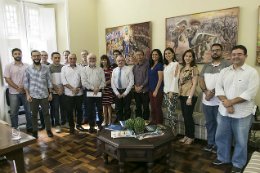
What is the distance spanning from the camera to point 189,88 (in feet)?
10.5

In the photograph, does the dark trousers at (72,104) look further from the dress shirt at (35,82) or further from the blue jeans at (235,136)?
the blue jeans at (235,136)

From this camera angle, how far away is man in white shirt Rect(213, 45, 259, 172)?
2281 millimetres

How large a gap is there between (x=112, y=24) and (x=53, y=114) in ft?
10.3

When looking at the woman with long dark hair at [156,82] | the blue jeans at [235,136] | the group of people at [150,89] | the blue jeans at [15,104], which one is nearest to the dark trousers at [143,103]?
the group of people at [150,89]

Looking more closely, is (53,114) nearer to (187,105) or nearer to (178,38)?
(187,105)

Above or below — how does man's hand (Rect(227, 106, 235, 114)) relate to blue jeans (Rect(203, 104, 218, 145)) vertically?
above

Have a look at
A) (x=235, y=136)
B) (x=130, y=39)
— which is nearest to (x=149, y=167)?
(x=235, y=136)

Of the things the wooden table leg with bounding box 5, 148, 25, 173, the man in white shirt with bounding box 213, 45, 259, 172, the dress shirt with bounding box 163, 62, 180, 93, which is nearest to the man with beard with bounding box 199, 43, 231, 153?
the man in white shirt with bounding box 213, 45, 259, 172

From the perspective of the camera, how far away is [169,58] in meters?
3.37

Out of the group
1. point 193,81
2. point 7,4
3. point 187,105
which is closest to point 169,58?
point 193,81

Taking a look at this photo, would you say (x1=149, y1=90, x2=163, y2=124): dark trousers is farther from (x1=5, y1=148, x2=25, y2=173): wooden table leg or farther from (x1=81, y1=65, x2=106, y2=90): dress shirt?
(x1=5, y1=148, x2=25, y2=173): wooden table leg

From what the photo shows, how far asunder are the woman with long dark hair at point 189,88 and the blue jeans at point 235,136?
655 mm

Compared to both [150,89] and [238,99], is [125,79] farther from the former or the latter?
[238,99]

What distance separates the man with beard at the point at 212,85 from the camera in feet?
9.32
